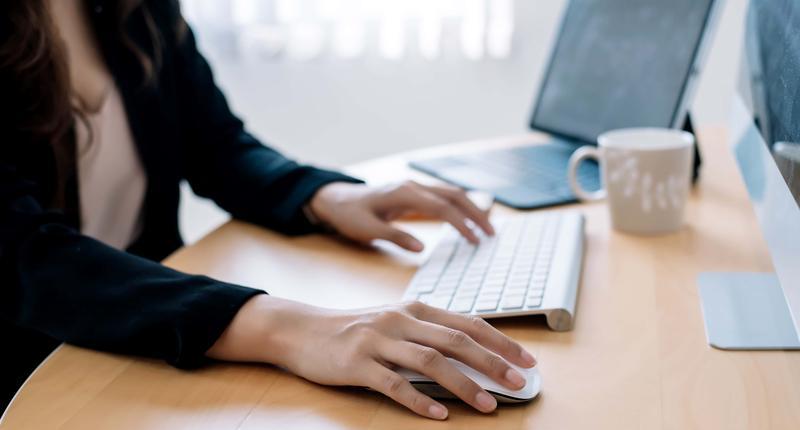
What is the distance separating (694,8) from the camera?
3.52ft

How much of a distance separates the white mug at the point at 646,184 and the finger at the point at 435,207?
15 centimetres

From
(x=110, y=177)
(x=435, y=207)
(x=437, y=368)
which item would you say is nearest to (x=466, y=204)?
(x=435, y=207)

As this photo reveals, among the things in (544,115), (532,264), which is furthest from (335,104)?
(532,264)

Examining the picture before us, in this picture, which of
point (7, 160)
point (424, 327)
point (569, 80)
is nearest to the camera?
point (424, 327)

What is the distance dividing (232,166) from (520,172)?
37 centimetres

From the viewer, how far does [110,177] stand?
1125 mm

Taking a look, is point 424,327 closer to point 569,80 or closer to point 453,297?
point 453,297

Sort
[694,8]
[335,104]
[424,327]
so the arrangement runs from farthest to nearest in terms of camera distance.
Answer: [335,104] < [694,8] < [424,327]

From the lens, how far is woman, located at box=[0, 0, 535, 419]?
0.61m

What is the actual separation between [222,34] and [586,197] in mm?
1646

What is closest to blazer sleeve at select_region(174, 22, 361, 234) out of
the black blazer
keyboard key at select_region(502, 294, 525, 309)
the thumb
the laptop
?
the black blazer

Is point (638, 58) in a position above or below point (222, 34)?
above

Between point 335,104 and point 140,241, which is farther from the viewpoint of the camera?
point 335,104

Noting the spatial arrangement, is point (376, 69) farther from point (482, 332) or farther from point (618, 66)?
point (482, 332)
